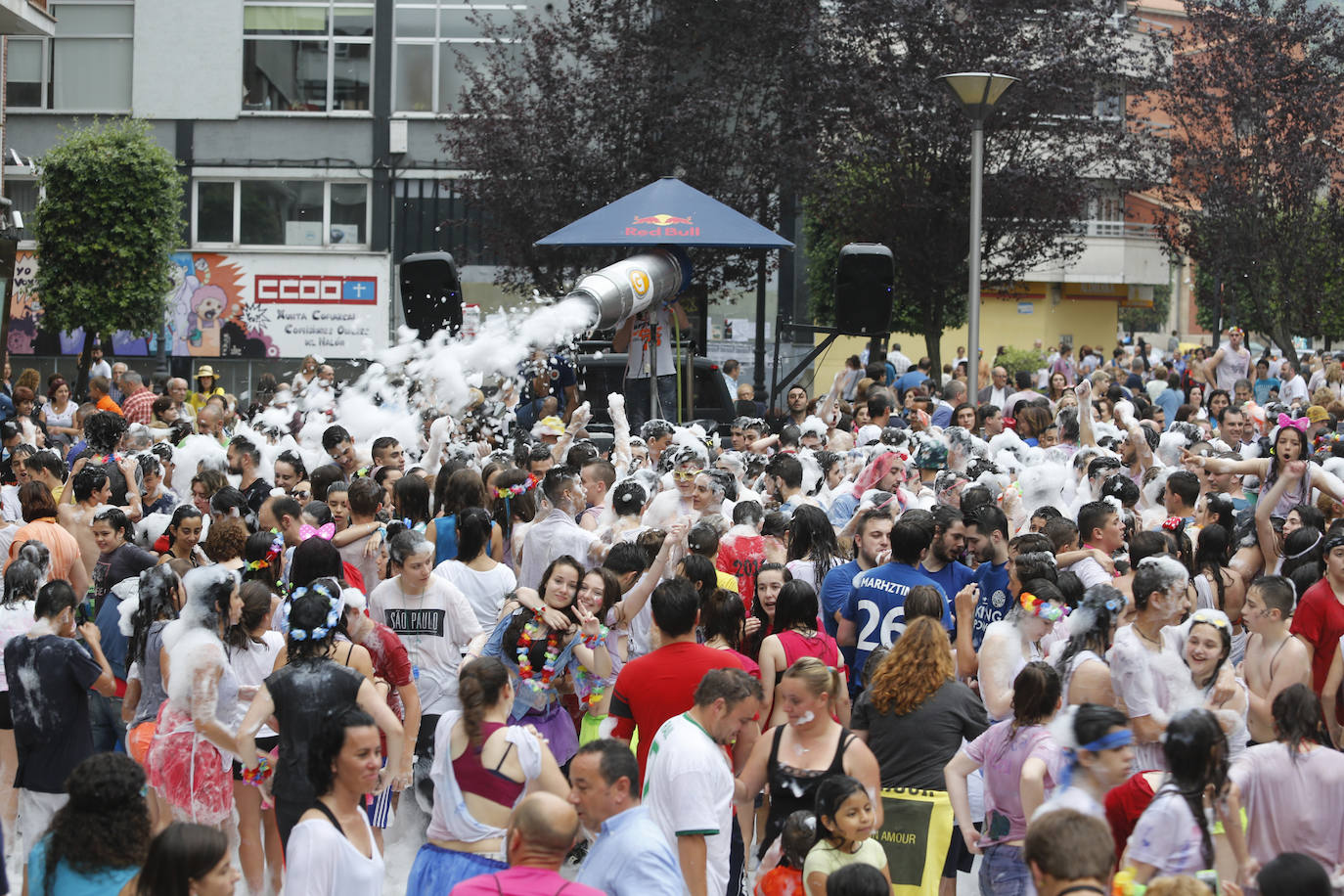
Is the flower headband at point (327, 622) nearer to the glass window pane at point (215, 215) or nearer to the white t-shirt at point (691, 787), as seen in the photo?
the white t-shirt at point (691, 787)

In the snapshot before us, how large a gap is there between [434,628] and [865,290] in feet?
25.8

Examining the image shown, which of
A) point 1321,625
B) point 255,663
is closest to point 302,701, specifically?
point 255,663

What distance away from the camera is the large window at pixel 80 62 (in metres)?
27.7

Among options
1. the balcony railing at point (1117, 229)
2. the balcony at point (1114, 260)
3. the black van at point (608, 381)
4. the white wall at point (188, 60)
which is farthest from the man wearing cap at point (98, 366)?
the balcony railing at point (1117, 229)

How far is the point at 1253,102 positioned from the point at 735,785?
20.6 meters

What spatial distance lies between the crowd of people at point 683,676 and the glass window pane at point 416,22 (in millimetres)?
19638

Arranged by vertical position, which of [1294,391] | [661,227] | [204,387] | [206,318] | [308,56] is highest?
[308,56]

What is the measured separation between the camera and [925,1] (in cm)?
1988

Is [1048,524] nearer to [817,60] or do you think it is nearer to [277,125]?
[817,60]

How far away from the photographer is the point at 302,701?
516 centimetres

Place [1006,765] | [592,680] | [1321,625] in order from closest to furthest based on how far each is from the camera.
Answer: [1006,765], [592,680], [1321,625]

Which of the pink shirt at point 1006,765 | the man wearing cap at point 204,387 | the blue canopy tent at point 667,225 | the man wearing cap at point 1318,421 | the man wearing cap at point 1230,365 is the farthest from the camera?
the man wearing cap at point 1230,365

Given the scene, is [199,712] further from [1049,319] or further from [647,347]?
[1049,319]

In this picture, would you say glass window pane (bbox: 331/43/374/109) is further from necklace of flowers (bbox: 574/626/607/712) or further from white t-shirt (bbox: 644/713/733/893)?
white t-shirt (bbox: 644/713/733/893)
